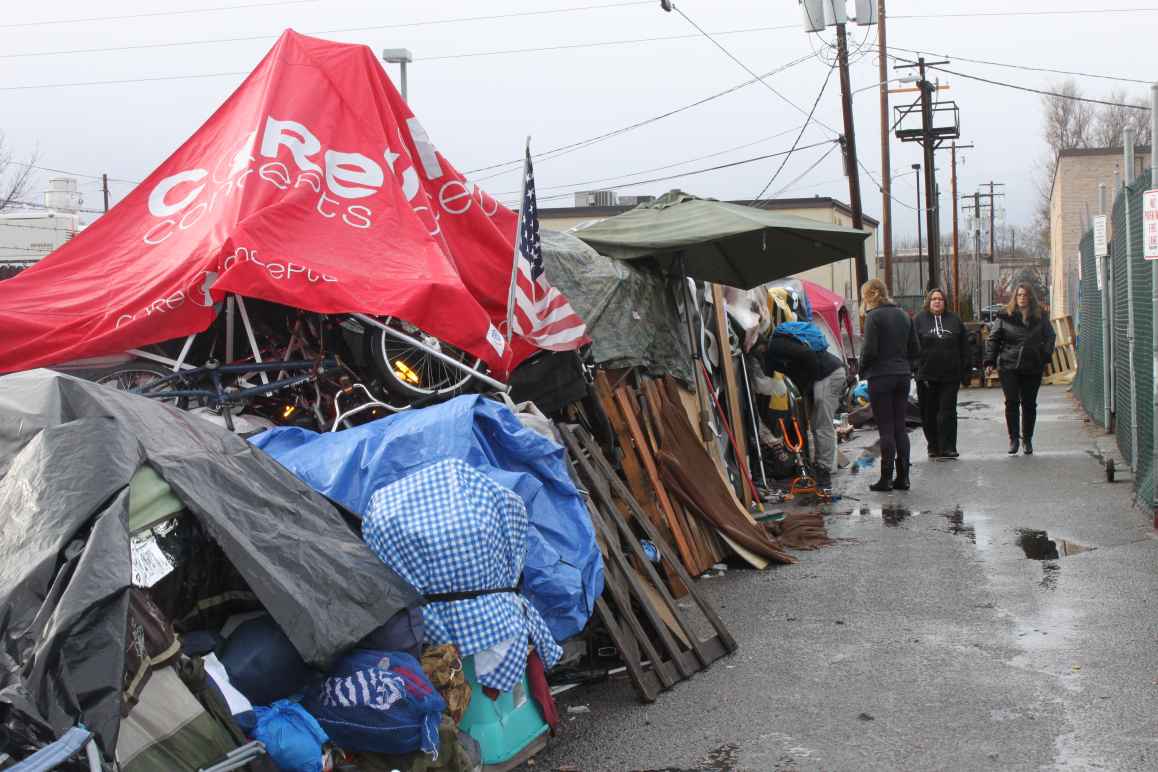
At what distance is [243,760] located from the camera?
3834 millimetres

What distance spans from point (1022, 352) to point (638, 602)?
8.97 metres

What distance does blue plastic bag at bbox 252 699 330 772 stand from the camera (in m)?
4.05

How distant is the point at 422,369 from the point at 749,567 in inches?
115

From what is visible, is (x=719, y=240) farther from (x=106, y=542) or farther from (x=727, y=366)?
(x=106, y=542)

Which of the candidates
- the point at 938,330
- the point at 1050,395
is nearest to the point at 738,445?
the point at 938,330

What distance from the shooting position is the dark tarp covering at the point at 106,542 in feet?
11.4

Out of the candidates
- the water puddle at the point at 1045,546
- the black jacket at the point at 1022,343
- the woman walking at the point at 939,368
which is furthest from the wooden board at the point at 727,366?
the black jacket at the point at 1022,343

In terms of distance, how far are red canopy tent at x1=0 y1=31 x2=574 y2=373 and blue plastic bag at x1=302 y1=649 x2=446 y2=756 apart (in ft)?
10.8

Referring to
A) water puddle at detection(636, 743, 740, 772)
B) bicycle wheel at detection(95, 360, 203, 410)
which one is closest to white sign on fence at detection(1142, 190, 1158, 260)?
water puddle at detection(636, 743, 740, 772)

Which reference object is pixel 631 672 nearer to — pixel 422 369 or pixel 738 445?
pixel 422 369

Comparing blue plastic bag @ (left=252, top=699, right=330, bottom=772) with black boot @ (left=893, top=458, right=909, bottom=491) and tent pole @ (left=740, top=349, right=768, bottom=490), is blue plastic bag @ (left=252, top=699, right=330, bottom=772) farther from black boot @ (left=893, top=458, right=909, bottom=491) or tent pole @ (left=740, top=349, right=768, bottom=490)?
black boot @ (left=893, top=458, right=909, bottom=491)

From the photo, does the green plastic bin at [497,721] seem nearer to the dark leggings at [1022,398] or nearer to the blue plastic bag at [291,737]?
the blue plastic bag at [291,737]

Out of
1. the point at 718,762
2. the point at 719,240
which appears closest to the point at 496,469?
the point at 718,762

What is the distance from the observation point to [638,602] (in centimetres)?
641
